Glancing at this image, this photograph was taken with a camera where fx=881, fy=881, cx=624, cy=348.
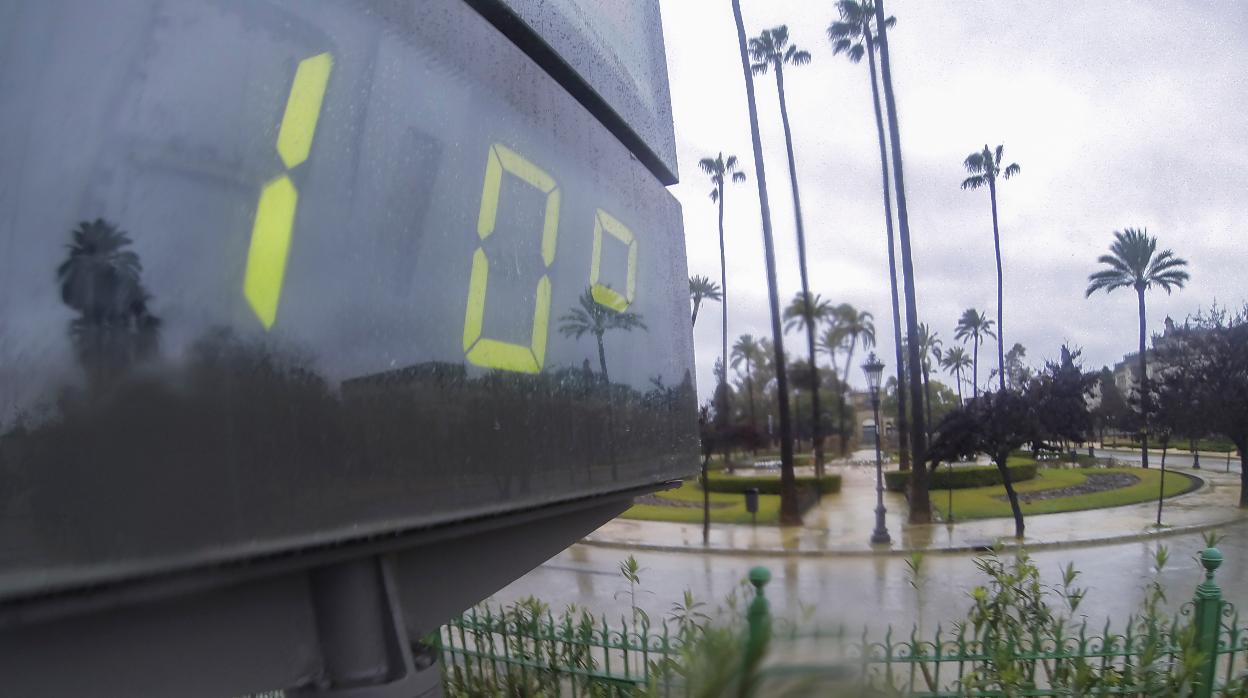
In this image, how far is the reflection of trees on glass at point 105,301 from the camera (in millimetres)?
773

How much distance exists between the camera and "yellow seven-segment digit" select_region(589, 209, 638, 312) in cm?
169

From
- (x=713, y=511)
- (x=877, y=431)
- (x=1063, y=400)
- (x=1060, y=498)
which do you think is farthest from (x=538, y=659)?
(x=1060, y=498)

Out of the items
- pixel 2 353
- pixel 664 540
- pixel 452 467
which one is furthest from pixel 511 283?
pixel 664 540

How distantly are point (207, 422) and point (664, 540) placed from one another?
2028 cm

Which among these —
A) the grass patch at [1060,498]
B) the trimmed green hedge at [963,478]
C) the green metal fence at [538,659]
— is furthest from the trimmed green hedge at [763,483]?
the green metal fence at [538,659]

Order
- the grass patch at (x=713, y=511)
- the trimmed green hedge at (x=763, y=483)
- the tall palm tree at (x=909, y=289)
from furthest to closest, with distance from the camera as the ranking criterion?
the trimmed green hedge at (x=763, y=483) < the grass patch at (x=713, y=511) < the tall palm tree at (x=909, y=289)

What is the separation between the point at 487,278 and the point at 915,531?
2142 centimetres

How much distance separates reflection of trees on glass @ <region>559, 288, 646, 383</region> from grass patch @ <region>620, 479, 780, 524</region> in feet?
69.2

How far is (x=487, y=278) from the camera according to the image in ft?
4.35

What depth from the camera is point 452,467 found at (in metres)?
1.17

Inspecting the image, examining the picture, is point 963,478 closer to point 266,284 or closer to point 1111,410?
point 1111,410

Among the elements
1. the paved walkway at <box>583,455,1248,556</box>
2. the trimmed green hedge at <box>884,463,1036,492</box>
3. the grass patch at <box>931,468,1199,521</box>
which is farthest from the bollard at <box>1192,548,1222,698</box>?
the trimmed green hedge at <box>884,463,1036,492</box>

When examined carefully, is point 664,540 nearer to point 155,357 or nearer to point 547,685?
point 547,685

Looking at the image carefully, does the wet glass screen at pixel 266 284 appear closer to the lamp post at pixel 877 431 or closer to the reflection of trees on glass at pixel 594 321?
the reflection of trees on glass at pixel 594 321
